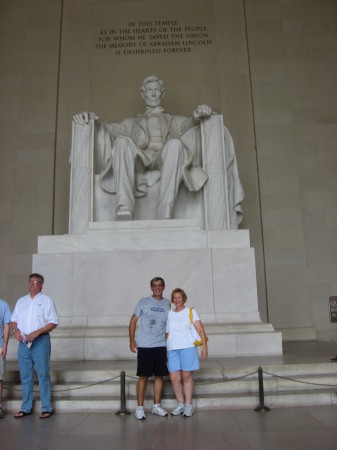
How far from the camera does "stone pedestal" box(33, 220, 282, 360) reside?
6.23 m

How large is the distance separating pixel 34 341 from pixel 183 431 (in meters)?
1.58

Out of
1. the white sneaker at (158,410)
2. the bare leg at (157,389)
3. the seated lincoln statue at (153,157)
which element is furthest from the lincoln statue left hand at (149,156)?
the white sneaker at (158,410)

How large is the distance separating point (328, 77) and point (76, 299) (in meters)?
7.40

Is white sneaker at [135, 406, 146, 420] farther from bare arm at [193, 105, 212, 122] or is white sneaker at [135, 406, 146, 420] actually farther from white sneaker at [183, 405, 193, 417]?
bare arm at [193, 105, 212, 122]

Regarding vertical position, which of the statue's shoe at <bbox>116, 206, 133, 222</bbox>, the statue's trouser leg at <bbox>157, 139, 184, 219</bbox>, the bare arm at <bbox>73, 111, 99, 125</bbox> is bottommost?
the statue's shoe at <bbox>116, 206, 133, 222</bbox>

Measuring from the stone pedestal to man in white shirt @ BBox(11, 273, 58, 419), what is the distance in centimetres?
168

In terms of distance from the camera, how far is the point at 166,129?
314 inches

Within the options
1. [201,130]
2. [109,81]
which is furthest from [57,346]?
[109,81]

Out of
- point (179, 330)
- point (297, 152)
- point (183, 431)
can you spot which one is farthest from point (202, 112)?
point (183, 431)

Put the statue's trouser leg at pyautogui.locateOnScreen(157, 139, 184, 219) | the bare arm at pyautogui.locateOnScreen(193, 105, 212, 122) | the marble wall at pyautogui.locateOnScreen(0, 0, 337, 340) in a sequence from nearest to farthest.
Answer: the statue's trouser leg at pyautogui.locateOnScreen(157, 139, 184, 219), the bare arm at pyautogui.locateOnScreen(193, 105, 212, 122), the marble wall at pyautogui.locateOnScreen(0, 0, 337, 340)

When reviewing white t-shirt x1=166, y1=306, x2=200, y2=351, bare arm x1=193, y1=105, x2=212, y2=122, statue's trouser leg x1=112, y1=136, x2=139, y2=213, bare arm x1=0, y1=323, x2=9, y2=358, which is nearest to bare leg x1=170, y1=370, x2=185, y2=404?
white t-shirt x1=166, y1=306, x2=200, y2=351

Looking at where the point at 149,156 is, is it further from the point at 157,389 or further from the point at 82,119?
the point at 157,389

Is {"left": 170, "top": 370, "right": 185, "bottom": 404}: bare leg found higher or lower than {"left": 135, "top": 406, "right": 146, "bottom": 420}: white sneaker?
higher

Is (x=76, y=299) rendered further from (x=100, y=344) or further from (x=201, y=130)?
(x=201, y=130)
